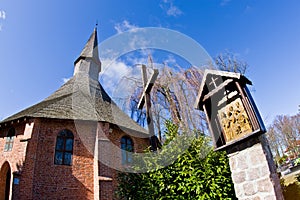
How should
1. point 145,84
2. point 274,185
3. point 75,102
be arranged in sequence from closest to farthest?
1. point 274,185
2. point 145,84
3. point 75,102

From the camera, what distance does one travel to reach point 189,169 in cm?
570

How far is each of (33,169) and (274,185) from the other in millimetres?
9647

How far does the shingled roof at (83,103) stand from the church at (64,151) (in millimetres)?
51

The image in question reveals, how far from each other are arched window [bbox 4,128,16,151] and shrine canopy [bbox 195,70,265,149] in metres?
10.4

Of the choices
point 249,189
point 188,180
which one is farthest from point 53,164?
point 249,189

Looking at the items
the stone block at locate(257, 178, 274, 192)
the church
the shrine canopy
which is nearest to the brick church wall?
the church

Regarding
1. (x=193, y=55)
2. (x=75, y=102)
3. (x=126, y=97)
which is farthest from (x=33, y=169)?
(x=193, y=55)

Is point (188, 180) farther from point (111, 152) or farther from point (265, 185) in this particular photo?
point (111, 152)

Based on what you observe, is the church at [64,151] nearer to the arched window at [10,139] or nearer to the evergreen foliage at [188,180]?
the arched window at [10,139]

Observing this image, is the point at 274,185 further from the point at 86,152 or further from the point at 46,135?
the point at 46,135

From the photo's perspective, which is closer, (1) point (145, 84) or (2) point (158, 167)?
(2) point (158, 167)

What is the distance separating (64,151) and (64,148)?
153 mm

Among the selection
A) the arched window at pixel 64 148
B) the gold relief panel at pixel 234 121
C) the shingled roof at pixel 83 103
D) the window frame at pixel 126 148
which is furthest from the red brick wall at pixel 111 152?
the gold relief panel at pixel 234 121

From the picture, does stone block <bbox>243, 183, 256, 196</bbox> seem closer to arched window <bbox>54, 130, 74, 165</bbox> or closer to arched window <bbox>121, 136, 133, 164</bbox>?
arched window <bbox>121, 136, 133, 164</bbox>
